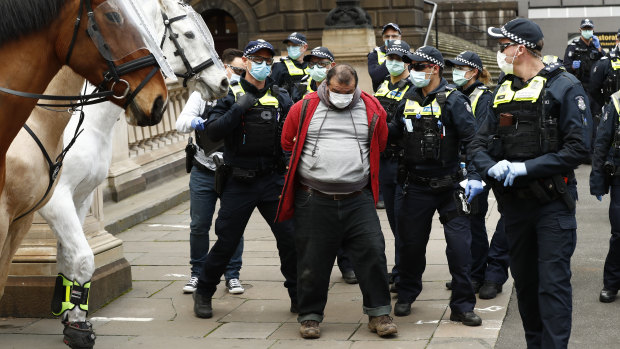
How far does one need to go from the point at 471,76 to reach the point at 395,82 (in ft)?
3.85

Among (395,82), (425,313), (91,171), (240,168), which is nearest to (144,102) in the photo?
(91,171)

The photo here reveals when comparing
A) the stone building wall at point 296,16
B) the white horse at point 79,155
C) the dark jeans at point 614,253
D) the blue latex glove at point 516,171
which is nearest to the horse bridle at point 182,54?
the white horse at point 79,155

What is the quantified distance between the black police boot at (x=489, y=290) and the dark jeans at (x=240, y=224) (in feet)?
5.24

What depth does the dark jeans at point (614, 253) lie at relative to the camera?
7801 millimetres

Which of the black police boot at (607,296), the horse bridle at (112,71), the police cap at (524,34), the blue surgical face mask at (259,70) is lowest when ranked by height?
the black police boot at (607,296)

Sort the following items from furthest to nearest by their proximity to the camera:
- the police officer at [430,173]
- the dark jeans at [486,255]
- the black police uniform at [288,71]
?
the black police uniform at [288,71] → the dark jeans at [486,255] → the police officer at [430,173]

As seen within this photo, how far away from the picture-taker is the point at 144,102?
14.5 ft

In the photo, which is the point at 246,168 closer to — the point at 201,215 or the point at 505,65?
the point at 201,215

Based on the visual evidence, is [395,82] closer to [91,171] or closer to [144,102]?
[91,171]

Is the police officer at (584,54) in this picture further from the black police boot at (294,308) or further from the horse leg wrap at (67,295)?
the horse leg wrap at (67,295)

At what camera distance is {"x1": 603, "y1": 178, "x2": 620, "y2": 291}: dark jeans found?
7.80 m

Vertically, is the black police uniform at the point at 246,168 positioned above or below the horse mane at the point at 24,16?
below

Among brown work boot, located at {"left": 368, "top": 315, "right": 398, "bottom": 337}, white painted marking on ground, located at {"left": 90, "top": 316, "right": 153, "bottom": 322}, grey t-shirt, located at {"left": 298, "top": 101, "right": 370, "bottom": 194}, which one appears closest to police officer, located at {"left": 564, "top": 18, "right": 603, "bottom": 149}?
grey t-shirt, located at {"left": 298, "top": 101, "right": 370, "bottom": 194}

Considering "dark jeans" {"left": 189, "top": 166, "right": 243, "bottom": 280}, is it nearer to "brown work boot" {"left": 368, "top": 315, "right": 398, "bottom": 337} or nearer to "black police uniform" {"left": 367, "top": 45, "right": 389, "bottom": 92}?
"brown work boot" {"left": 368, "top": 315, "right": 398, "bottom": 337}
